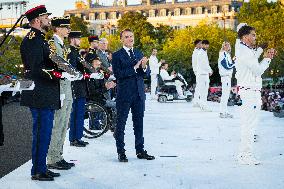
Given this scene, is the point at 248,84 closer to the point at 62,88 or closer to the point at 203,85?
the point at 62,88

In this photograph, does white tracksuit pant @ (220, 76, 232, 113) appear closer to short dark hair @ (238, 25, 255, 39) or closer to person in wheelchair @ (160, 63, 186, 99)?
short dark hair @ (238, 25, 255, 39)

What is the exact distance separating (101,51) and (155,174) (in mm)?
4506

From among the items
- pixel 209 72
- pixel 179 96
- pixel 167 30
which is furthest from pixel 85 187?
pixel 167 30

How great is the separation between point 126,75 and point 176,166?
1.44m

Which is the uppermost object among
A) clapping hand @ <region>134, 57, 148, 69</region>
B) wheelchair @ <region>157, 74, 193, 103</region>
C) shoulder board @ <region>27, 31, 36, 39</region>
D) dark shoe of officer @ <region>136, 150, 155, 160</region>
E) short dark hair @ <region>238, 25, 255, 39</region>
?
short dark hair @ <region>238, 25, 255, 39</region>

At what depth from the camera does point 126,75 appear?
7.36 m

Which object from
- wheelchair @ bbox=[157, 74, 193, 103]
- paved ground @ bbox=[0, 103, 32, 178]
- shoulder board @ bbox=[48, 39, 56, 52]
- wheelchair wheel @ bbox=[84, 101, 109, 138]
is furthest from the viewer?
wheelchair @ bbox=[157, 74, 193, 103]

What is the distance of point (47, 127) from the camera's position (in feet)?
20.4

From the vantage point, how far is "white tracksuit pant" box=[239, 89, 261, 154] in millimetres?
7083

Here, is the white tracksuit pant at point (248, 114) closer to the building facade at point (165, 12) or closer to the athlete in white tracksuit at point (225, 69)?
the athlete in white tracksuit at point (225, 69)

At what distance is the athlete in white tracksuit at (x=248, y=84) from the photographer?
277 inches

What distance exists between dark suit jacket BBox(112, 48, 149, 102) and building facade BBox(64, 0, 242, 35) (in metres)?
128

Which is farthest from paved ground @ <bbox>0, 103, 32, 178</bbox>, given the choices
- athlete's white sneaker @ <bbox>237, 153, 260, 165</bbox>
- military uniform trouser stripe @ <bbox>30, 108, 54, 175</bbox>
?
athlete's white sneaker @ <bbox>237, 153, 260, 165</bbox>

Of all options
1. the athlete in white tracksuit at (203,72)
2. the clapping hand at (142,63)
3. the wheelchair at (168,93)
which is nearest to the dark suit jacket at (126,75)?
the clapping hand at (142,63)
